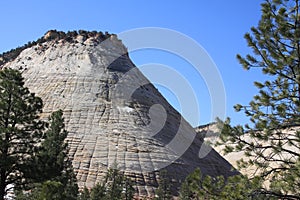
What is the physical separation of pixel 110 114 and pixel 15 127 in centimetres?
3850

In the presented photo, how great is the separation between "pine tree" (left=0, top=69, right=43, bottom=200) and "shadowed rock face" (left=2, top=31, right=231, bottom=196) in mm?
25327

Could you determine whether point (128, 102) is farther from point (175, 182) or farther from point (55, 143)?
point (55, 143)

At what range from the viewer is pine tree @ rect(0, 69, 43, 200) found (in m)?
18.2

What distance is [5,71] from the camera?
19375mm

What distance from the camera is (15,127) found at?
18484 mm

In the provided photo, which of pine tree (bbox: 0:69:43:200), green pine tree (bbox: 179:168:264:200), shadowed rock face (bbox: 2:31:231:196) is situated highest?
shadowed rock face (bbox: 2:31:231:196)

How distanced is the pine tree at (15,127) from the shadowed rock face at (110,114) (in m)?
25.3

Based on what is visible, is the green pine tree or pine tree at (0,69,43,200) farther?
pine tree at (0,69,43,200)

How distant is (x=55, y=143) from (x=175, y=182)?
24863 millimetres

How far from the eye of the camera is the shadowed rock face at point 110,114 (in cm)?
4838

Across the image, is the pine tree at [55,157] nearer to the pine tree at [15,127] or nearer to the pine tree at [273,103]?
the pine tree at [15,127]

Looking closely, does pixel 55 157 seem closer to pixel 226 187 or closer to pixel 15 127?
pixel 15 127

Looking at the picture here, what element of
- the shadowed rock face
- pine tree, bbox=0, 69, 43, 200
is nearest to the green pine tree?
pine tree, bbox=0, 69, 43, 200

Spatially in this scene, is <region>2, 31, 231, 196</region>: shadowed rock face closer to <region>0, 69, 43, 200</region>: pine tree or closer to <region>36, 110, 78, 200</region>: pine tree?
<region>36, 110, 78, 200</region>: pine tree
